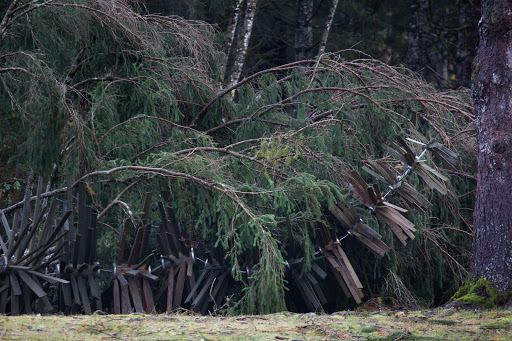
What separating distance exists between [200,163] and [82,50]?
269 cm

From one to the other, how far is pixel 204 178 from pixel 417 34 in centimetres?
918

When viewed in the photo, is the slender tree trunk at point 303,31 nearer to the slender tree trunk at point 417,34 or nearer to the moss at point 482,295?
the slender tree trunk at point 417,34

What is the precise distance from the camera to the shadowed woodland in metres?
6.79

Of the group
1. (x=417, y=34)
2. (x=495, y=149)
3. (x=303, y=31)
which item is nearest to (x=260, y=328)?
(x=495, y=149)

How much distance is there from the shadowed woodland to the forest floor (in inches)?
54.2

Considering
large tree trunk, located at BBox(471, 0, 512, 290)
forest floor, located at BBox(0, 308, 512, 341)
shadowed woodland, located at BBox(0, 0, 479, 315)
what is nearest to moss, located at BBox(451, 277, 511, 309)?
large tree trunk, located at BBox(471, 0, 512, 290)

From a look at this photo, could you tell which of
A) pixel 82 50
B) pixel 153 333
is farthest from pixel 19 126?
pixel 153 333

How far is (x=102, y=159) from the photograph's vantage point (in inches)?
292

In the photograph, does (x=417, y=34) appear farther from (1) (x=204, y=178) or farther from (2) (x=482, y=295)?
(2) (x=482, y=295)

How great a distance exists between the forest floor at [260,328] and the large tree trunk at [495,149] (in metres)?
0.60

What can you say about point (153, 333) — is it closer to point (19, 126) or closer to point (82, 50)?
point (19, 126)

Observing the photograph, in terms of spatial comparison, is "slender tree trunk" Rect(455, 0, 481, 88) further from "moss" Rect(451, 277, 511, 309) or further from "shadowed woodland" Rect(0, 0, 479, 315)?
"moss" Rect(451, 277, 511, 309)

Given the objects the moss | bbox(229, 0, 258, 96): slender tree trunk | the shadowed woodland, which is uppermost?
bbox(229, 0, 258, 96): slender tree trunk

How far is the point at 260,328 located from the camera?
488cm
